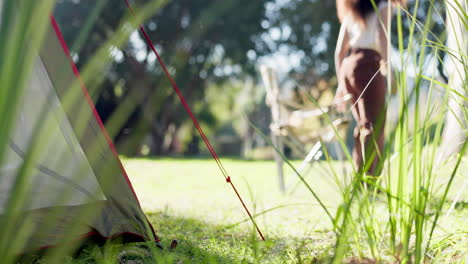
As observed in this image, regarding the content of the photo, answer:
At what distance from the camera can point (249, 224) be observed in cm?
190

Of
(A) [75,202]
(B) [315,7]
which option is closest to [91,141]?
(A) [75,202]

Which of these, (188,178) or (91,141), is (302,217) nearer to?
(91,141)

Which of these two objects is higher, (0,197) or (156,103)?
(156,103)

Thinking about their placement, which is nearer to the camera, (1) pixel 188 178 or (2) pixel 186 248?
(2) pixel 186 248

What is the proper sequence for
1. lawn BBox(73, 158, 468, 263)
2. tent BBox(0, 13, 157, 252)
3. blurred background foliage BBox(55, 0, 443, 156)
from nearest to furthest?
lawn BBox(73, 158, 468, 263) < tent BBox(0, 13, 157, 252) < blurred background foliage BBox(55, 0, 443, 156)

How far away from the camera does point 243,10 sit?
9.52 meters

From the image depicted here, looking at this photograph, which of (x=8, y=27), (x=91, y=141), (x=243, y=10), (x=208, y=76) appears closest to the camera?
(x=8, y=27)

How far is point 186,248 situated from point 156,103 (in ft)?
3.10

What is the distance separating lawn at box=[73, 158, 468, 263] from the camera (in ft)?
3.41

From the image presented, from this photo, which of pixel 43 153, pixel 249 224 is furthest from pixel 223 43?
pixel 43 153

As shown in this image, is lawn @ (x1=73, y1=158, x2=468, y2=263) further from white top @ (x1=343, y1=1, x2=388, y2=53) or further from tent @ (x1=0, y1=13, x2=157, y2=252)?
white top @ (x1=343, y1=1, x2=388, y2=53)

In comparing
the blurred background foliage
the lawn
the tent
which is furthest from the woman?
the blurred background foliage

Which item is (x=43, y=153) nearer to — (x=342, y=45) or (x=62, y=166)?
(x=62, y=166)

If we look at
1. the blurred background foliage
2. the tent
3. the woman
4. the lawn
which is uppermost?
the blurred background foliage
